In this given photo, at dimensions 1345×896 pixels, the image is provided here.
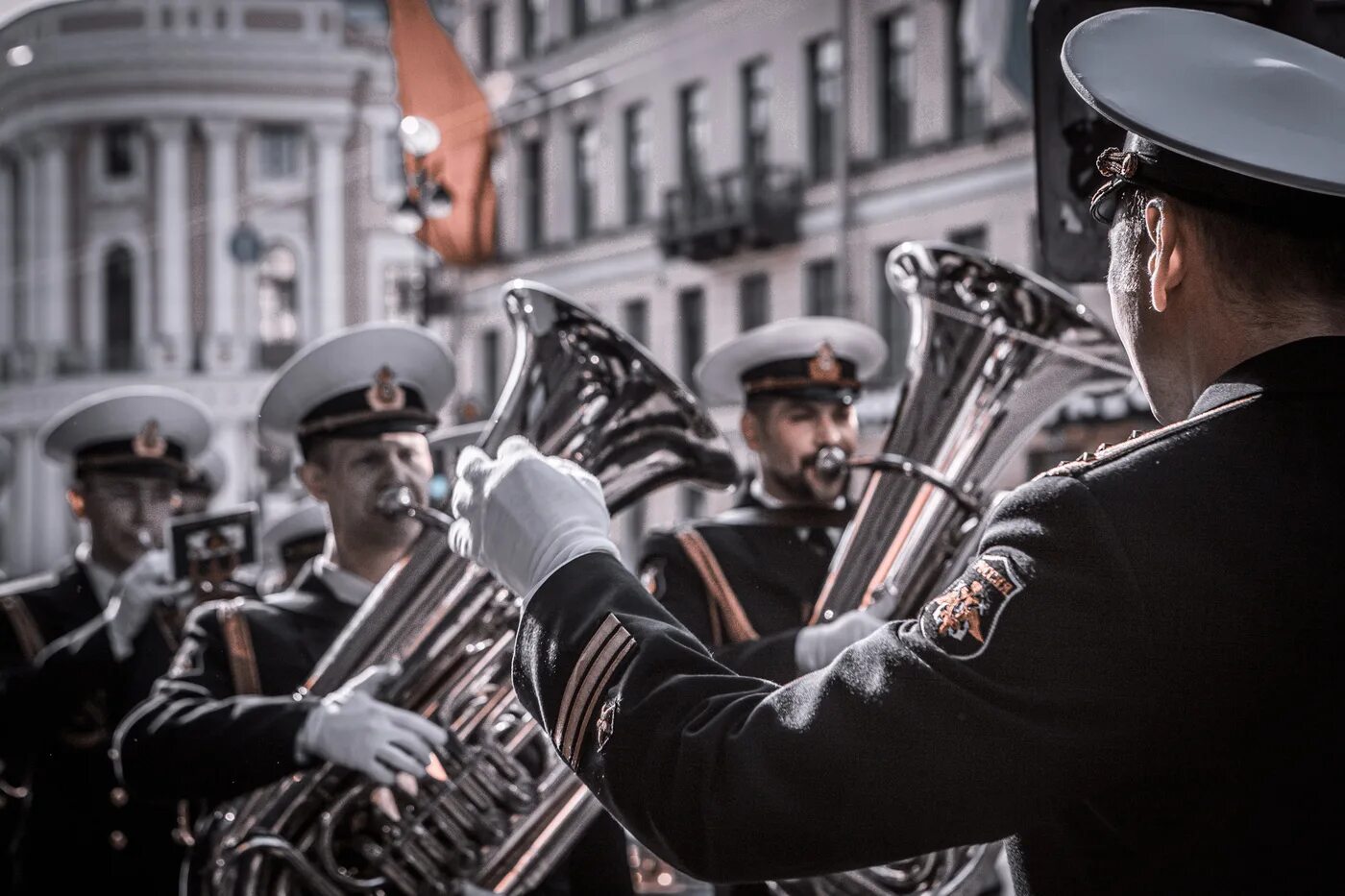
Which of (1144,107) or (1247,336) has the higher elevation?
→ (1144,107)

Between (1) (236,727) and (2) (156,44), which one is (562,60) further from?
(1) (236,727)

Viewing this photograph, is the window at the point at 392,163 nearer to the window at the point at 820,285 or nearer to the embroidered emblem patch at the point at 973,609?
the window at the point at 820,285

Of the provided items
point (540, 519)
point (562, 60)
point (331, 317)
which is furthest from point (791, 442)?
point (331, 317)

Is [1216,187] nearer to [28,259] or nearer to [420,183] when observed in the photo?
[420,183]

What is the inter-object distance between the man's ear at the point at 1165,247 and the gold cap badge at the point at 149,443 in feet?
14.9

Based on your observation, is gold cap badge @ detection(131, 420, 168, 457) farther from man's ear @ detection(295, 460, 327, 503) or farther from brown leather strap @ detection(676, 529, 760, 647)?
brown leather strap @ detection(676, 529, 760, 647)

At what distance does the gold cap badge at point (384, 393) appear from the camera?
400 centimetres

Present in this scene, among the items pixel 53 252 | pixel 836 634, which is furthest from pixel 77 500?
pixel 53 252

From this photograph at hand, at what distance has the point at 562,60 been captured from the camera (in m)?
29.0

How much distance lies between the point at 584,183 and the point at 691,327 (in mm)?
4181

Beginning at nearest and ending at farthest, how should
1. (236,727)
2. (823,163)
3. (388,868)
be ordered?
(388,868) → (236,727) → (823,163)

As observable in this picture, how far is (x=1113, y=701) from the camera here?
1.36 meters

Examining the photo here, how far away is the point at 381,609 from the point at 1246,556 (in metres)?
2.07

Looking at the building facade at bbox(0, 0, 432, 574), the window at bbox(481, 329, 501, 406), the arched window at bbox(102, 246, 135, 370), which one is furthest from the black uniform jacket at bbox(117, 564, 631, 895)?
the arched window at bbox(102, 246, 135, 370)
